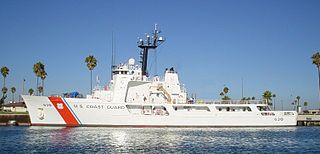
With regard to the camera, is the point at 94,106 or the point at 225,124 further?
the point at 225,124

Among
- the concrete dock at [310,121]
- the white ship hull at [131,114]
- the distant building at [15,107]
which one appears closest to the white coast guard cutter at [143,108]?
the white ship hull at [131,114]

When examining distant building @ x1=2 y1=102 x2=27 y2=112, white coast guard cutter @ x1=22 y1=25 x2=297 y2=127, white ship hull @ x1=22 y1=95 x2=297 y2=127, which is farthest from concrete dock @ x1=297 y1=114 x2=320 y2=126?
distant building @ x1=2 y1=102 x2=27 y2=112

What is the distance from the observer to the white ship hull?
3962 centimetres

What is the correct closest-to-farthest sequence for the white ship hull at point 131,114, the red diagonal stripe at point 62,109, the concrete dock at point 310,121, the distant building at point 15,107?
the red diagonal stripe at point 62,109, the white ship hull at point 131,114, the concrete dock at point 310,121, the distant building at point 15,107

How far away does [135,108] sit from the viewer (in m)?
41.5

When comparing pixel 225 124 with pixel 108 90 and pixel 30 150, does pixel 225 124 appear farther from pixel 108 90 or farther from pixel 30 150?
pixel 30 150

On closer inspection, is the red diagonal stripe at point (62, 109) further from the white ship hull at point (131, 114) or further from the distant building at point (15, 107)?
the distant building at point (15, 107)

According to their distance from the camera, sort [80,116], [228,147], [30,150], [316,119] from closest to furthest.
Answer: [30,150], [228,147], [80,116], [316,119]

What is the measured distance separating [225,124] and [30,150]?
1016 inches

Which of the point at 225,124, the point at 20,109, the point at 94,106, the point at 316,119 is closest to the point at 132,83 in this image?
the point at 94,106

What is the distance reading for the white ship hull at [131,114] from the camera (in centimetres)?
3962

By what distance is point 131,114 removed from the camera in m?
40.7

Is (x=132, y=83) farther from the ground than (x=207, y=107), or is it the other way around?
(x=132, y=83)

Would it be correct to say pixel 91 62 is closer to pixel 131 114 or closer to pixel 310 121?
pixel 131 114
